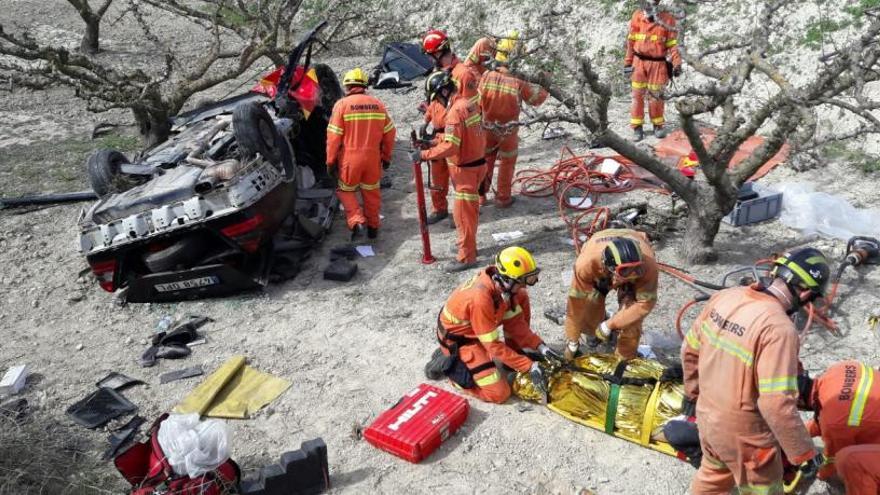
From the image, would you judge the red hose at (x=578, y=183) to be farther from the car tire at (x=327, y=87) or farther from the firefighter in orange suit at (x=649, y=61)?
the car tire at (x=327, y=87)

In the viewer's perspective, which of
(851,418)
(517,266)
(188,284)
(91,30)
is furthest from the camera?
(91,30)

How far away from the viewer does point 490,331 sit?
17.7 feet

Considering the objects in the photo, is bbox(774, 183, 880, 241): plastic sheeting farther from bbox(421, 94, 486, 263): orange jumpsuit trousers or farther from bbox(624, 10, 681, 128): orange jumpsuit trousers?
bbox(421, 94, 486, 263): orange jumpsuit trousers

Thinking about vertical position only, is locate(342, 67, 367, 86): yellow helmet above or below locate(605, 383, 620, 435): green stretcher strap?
above

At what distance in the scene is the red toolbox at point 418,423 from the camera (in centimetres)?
504

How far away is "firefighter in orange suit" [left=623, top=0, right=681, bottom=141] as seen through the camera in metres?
9.61

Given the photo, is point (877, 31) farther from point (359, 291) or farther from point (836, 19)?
point (836, 19)

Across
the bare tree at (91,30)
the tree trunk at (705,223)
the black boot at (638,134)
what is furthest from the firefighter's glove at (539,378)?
the bare tree at (91,30)

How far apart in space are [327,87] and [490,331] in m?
5.53

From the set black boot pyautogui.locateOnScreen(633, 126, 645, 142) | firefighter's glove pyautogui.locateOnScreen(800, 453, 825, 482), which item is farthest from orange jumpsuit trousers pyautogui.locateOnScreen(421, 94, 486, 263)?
firefighter's glove pyautogui.locateOnScreen(800, 453, 825, 482)

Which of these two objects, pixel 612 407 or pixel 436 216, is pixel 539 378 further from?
pixel 436 216

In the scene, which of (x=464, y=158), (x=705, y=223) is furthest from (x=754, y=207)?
(x=464, y=158)

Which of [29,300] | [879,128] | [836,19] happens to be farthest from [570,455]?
[836,19]

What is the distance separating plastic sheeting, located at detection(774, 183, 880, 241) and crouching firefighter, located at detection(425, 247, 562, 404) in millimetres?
3550
